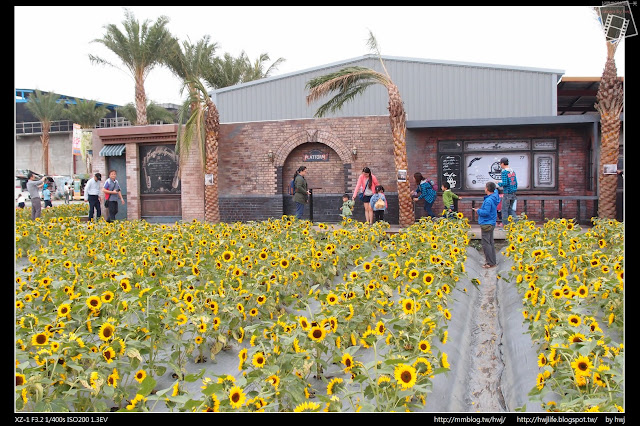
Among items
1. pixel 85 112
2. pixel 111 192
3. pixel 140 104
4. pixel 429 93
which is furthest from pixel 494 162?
pixel 85 112

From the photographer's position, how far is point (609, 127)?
14.1 metres

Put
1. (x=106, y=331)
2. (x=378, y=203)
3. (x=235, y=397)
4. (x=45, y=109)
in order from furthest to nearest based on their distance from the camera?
(x=45, y=109), (x=378, y=203), (x=106, y=331), (x=235, y=397)

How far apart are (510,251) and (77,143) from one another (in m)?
22.1

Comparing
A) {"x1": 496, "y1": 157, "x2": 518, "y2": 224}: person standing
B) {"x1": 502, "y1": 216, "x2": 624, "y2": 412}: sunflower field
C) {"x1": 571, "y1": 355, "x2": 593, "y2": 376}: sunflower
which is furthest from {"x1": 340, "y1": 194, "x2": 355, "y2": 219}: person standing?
{"x1": 571, "y1": 355, "x2": 593, "y2": 376}: sunflower

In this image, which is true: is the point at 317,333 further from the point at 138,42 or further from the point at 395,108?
the point at 138,42

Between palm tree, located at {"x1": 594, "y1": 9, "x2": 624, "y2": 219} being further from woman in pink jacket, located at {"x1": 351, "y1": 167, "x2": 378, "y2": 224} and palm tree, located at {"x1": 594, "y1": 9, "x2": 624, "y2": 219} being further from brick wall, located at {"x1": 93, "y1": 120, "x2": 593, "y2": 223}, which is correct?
woman in pink jacket, located at {"x1": 351, "y1": 167, "x2": 378, "y2": 224}

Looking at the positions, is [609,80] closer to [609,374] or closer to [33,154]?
[609,374]

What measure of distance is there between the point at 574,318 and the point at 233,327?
2728 millimetres

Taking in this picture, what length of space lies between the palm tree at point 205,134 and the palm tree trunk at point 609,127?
10.7 m

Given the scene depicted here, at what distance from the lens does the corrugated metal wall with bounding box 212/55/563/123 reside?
20219 millimetres

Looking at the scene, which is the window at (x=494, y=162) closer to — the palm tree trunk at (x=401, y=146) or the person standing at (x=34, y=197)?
the palm tree trunk at (x=401, y=146)

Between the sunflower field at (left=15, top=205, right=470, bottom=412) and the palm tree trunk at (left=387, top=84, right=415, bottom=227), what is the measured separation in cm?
681

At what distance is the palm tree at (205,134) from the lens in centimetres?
1759

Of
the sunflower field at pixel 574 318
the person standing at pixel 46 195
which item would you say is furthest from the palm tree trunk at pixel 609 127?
the person standing at pixel 46 195
